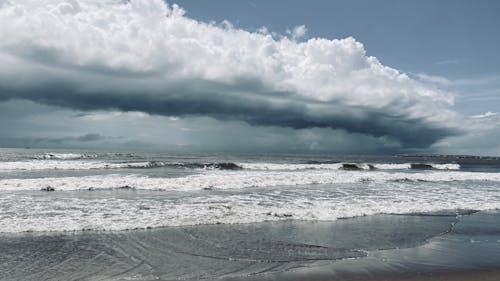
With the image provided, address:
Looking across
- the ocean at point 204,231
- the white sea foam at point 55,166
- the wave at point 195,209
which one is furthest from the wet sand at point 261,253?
the white sea foam at point 55,166

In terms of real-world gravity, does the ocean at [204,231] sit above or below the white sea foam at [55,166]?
below

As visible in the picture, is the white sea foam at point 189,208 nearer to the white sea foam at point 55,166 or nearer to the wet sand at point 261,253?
the wet sand at point 261,253

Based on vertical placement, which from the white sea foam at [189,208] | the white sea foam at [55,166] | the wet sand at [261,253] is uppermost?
the white sea foam at [55,166]

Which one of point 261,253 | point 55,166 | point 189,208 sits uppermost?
point 55,166

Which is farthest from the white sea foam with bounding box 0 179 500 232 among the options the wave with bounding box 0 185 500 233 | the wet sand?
the wet sand

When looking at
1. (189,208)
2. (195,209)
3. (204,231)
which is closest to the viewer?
(204,231)

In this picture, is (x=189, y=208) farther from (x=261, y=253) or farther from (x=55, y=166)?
(x=55, y=166)

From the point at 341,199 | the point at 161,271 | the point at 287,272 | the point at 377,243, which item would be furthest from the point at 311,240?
the point at 341,199

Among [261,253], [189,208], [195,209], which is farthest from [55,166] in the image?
[261,253]

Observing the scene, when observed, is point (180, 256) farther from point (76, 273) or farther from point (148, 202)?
point (148, 202)

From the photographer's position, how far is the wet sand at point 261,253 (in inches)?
295

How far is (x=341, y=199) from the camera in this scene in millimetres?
18812

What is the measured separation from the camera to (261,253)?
352 inches

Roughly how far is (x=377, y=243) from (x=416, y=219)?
191 inches
